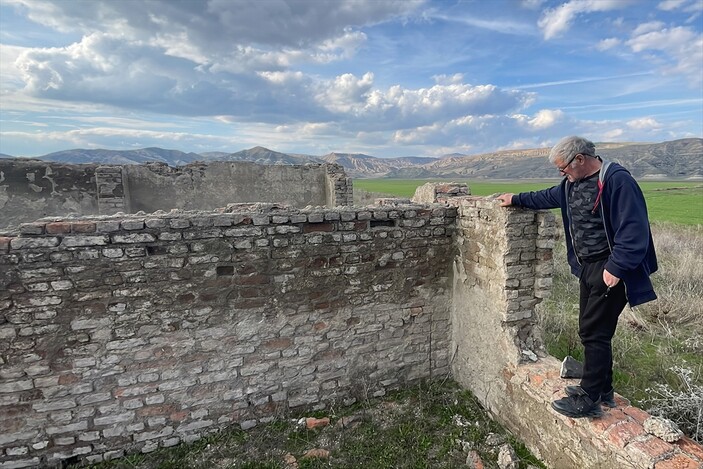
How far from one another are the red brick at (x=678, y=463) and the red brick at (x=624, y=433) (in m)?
0.22

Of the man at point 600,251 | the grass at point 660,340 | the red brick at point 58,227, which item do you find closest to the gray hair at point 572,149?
the man at point 600,251

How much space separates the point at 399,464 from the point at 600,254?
8.26ft

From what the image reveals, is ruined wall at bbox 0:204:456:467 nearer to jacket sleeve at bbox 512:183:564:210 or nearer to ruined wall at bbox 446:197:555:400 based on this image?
ruined wall at bbox 446:197:555:400

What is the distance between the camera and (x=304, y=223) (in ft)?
12.5

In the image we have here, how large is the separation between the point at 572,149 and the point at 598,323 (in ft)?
4.43

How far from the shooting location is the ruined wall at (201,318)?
10.5ft

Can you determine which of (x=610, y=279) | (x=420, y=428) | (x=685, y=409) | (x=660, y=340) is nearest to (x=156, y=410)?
(x=420, y=428)

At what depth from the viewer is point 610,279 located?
2551 mm

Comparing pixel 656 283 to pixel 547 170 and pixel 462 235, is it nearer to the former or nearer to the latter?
pixel 462 235

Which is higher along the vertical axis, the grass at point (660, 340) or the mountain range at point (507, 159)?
the mountain range at point (507, 159)

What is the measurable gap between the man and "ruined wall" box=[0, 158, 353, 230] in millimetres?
7145

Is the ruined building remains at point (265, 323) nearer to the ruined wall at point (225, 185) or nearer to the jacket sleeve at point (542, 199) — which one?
the jacket sleeve at point (542, 199)

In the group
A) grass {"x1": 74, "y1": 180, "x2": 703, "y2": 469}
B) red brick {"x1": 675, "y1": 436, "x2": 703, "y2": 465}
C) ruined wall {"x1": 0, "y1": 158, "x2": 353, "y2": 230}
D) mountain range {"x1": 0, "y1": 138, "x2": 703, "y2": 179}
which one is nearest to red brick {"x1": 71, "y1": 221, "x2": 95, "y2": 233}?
grass {"x1": 74, "y1": 180, "x2": 703, "y2": 469}

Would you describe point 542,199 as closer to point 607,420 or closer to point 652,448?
point 607,420
